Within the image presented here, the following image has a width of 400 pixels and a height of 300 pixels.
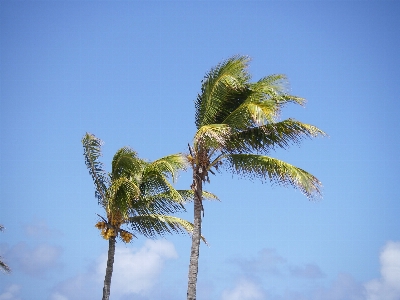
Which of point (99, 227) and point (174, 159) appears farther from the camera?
point (99, 227)

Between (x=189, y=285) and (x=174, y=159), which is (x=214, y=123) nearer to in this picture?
(x=174, y=159)

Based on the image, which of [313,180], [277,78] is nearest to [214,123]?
[277,78]

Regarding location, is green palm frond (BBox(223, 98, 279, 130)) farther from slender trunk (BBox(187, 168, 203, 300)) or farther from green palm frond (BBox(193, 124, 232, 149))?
slender trunk (BBox(187, 168, 203, 300))

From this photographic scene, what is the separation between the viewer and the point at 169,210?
25562 millimetres

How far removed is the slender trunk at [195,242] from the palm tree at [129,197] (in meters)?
1.82

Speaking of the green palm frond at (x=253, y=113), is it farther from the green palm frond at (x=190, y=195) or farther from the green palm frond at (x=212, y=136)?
the green palm frond at (x=190, y=195)

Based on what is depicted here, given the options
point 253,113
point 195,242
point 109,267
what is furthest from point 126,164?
point 253,113

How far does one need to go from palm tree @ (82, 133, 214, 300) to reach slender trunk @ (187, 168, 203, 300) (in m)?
1.82

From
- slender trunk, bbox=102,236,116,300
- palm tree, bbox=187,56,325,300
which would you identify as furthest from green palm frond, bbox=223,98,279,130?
slender trunk, bbox=102,236,116,300

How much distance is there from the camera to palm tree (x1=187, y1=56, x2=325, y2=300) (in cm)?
2120

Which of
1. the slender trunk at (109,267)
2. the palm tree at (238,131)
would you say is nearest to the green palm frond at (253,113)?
the palm tree at (238,131)

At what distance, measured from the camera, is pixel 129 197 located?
→ 23969mm

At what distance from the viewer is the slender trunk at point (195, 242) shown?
21.1 meters

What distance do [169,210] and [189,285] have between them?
4.98m
